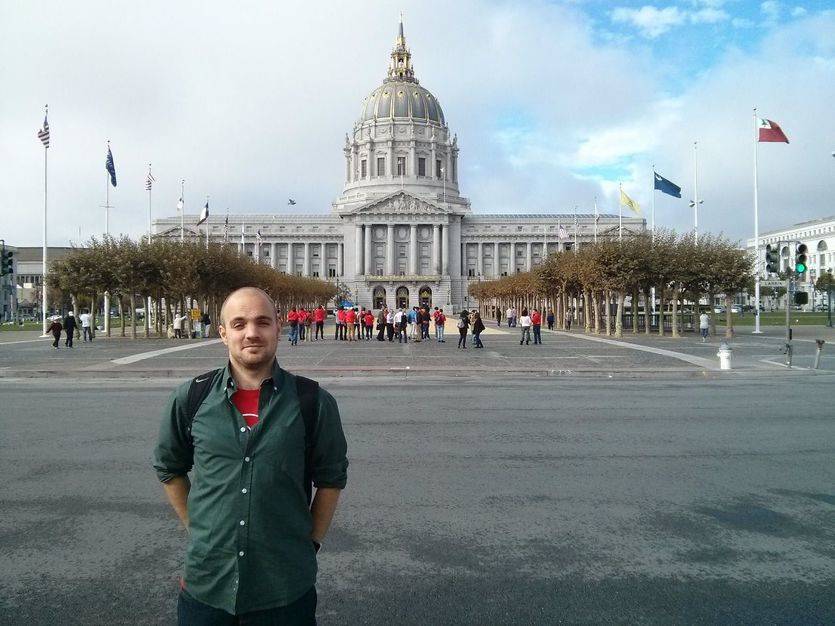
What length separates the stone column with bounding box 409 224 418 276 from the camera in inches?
4633

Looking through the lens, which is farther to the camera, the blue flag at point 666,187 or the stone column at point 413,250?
the stone column at point 413,250

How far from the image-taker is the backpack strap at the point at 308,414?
2969 millimetres

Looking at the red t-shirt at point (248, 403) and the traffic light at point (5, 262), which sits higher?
the traffic light at point (5, 262)


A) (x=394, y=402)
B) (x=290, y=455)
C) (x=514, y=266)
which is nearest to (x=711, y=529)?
(x=290, y=455)

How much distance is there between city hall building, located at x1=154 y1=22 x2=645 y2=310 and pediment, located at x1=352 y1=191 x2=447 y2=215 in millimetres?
170

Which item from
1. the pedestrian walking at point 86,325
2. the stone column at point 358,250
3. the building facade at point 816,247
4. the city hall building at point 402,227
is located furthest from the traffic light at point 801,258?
the building facade at point 816,247

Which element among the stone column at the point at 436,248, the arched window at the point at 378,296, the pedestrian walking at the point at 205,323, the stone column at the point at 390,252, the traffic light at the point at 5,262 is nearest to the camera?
the traffic light at the point at 5,262

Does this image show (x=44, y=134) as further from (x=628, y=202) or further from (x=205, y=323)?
(x=628, y=202)

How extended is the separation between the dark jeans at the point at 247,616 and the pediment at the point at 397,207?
116m

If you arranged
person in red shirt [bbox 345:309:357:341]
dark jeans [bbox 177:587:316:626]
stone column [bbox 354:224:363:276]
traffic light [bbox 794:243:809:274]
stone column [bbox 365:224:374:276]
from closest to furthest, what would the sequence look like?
dark jeans [bbox 177:587:316:626] < traffic light [bbox 794:243:809:274] < person in red shirt [bbox 345:309:357:341] < stone column [bbox 365:224:374:276] < stone column [bbox 354:224:363:276]

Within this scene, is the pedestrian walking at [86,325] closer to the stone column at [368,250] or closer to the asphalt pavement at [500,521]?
the asphalt pavement at [500,521]

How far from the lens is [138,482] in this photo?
7.59m

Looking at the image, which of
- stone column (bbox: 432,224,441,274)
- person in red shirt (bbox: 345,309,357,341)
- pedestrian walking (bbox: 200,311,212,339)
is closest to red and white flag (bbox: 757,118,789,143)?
person in red shirt (bbox: 345,309,357,341)

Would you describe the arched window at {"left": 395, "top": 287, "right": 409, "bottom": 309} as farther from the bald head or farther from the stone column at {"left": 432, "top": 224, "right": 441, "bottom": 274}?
the bald head
